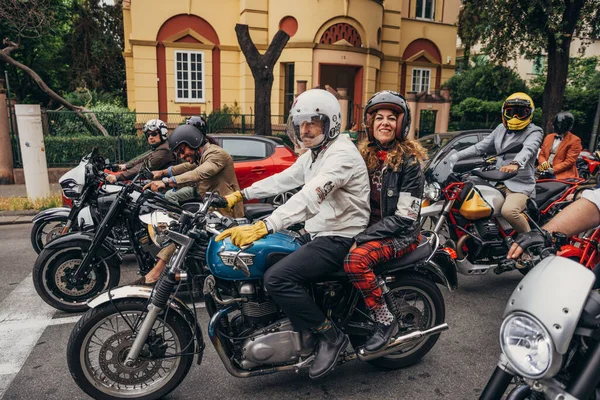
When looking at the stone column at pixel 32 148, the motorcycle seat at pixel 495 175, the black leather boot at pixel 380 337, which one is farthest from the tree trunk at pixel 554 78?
the stone column at pixel 32 148

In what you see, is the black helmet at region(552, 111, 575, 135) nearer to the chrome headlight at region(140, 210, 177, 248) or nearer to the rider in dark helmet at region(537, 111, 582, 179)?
the rider in dark helmet at region(537, 111, 582, 179)

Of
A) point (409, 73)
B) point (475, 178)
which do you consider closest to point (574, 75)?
point (409, 73)

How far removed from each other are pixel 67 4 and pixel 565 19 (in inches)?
842

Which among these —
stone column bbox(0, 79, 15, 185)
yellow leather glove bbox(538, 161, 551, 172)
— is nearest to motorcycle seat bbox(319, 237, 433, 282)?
yellow leather glove bbox(538, 161, 551, 172)

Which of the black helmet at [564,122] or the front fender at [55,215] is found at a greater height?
the black helmet at [564,122]

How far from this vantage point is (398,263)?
128 inches

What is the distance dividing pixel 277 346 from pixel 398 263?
40.0 inches

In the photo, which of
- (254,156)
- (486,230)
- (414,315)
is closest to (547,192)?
(486,230)

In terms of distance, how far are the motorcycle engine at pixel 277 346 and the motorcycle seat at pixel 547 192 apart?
3860 millimetres

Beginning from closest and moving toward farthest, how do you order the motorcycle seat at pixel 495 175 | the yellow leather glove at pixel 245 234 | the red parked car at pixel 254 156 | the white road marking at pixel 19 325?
the yellow leather glove at pixel 245 234 < the white road marking at pixel 19 325 < the motorcycle seat at pixel 495 175 < the red parked car at pixel 254 156

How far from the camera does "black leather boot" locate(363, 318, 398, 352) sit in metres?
3.17

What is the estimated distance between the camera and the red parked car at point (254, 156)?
8.27 meters

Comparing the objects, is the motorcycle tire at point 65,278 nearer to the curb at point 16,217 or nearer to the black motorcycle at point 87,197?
the black motorcycle at point 87,197

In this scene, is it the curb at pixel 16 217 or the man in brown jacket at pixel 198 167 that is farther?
the curb at pixel 16 217
